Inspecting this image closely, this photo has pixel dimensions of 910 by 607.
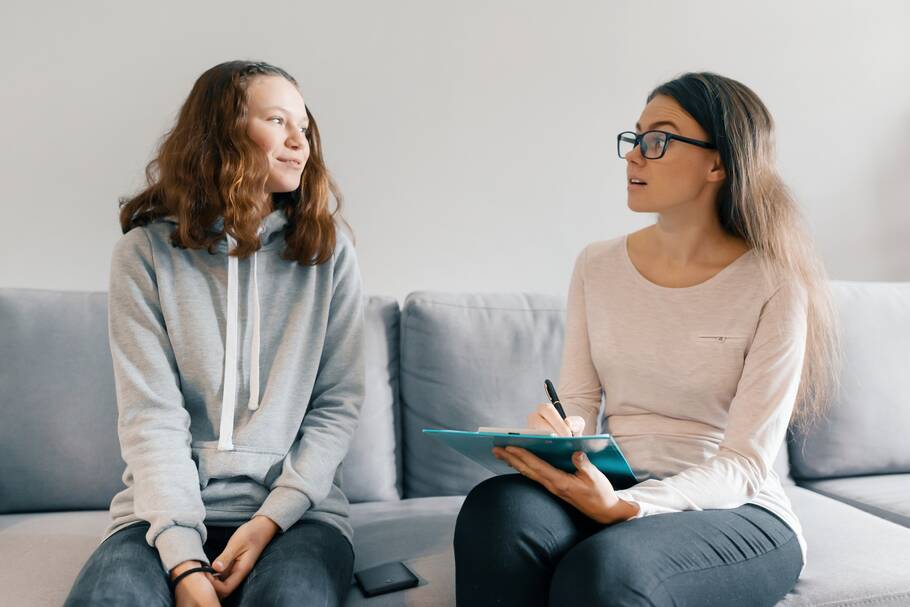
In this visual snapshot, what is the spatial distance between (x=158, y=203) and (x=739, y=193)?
1042 mm

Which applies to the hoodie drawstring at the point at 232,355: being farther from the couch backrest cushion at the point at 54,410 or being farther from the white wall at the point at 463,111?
the white wall at the point at 463,111

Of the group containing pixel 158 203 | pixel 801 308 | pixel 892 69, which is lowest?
pixel 801 308

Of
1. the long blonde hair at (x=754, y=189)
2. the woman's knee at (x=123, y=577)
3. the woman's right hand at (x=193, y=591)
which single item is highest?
the long blonde hair at (x=754, y=189)

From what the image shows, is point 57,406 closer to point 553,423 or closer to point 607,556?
point 553,423

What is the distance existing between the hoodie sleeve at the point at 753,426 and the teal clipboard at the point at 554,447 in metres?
0.05

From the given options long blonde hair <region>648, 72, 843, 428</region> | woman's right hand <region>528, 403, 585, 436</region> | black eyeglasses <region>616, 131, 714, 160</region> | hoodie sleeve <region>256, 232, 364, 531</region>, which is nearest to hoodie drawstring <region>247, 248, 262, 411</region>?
hoodie sleeve <region>256, 232, 364, 531</region>

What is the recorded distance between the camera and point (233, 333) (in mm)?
1336

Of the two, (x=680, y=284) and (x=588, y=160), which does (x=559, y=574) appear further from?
(x=588, y=160)

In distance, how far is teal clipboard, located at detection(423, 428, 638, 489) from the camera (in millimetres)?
1045

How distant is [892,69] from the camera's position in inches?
93.7

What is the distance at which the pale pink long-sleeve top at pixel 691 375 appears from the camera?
121cm

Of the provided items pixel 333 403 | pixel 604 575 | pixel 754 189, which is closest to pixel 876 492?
pixel 754 189

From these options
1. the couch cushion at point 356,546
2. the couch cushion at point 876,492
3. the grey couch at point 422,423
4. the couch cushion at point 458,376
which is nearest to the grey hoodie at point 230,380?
the couch cushion at point 356,546

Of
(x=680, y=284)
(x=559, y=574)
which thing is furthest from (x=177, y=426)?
(x=680, y=284)
